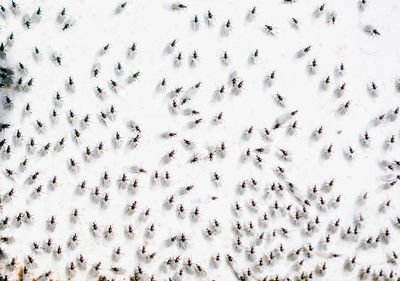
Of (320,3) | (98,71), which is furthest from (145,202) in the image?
(320,3)

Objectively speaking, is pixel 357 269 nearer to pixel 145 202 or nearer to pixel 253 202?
pixel 253 202

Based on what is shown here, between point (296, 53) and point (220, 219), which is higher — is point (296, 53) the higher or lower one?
the higher one

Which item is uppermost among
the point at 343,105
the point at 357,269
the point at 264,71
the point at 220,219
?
the point at 264,71

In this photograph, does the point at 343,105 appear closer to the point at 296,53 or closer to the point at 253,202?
the point at 296,53

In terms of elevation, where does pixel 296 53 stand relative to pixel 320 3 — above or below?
below

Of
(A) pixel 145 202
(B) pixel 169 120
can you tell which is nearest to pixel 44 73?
(B) pixel 169 120

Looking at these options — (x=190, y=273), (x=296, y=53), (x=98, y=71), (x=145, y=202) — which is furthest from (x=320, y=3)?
(x=190, y=273)
